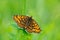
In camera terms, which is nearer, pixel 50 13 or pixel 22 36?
pixel 22 36

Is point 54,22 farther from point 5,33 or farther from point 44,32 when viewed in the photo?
point 5,33

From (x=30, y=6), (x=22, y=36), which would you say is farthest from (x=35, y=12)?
(x=22, y=36)

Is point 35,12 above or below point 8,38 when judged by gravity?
above
